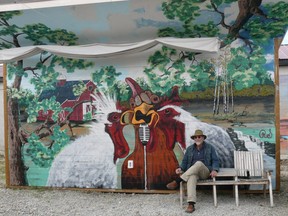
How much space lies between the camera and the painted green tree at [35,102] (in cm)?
604

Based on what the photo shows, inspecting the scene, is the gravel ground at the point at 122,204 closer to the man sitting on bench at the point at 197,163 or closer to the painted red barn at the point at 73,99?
the man sitting on bench at the point at 197,163

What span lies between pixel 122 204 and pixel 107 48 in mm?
2425

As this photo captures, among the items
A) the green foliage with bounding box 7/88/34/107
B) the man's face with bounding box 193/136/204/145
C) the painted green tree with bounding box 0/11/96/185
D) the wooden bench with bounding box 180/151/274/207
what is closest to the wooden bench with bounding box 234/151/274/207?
the wooden bench with bounding box 180/151/274/207

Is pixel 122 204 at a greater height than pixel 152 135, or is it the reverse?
pixel 152 135

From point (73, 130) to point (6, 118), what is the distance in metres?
1.37

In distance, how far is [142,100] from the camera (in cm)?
588

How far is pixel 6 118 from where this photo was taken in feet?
21.4

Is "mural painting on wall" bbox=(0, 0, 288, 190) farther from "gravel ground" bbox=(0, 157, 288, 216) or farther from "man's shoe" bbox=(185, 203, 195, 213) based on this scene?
"man's shoe" bbox=(185, 203, 195, 213)

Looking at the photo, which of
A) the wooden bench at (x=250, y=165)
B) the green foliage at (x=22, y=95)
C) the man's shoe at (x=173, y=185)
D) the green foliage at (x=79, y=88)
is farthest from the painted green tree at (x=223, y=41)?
the green foliage at (x=22, y=95)

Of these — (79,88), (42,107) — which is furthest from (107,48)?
(42,107)

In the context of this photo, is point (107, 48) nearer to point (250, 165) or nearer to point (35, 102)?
point (35, 102)

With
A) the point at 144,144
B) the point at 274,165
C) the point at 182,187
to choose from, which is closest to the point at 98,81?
the point at 144,144

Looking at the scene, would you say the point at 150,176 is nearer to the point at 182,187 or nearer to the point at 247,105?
the point at 182,187

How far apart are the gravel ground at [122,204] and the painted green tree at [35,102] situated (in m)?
0.62
